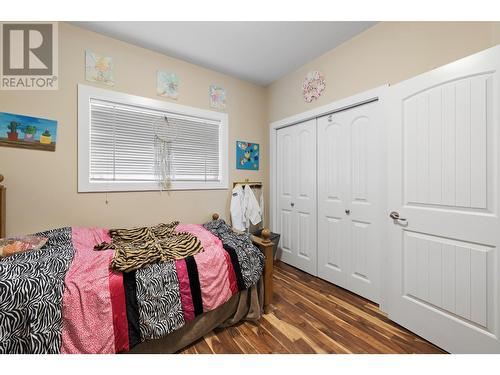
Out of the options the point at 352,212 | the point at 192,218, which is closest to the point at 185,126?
the point at 192,218

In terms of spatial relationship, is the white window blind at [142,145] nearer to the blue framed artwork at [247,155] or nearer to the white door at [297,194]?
the blue framed artwork at [247,155]

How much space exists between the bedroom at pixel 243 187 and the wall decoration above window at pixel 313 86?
0.06ft

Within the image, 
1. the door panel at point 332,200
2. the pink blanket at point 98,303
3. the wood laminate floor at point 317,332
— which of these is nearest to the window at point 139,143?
the pink blanket at point 98,303

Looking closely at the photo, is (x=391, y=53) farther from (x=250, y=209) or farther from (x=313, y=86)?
(x=250, y=209)

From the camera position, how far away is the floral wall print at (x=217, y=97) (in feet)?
9.09

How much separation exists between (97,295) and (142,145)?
5.39ft

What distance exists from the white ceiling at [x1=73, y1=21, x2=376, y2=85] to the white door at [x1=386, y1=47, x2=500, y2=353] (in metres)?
0.95

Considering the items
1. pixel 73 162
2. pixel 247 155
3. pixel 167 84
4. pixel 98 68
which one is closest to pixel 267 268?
pixel 247 155

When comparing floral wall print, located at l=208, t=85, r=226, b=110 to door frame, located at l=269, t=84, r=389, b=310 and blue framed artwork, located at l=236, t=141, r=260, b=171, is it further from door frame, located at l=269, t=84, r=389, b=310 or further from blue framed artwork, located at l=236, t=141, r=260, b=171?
door frame, located at l=269, t=84, r=389, b=310

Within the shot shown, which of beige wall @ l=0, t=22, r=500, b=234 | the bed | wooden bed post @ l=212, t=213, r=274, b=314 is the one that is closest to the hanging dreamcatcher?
beige wall @ l=0, t=22, r=500, b=234

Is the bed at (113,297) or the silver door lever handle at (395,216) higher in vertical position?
the silver door lever handle at (395,216)

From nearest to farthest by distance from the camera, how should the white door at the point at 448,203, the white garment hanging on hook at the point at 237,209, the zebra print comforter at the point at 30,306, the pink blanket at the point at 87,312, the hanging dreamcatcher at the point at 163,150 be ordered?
the zebra print comforter at the point at 30,306, the pink blanket at the point at 87,312, the white door at the point at 448,203, the hanging dreamcatcher at the point at 163,150, the white garment hanging on hook at the point at 237,209

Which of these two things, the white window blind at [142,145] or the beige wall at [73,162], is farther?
the white window blind at [142,145]

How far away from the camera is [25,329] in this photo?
1018 millimetres
